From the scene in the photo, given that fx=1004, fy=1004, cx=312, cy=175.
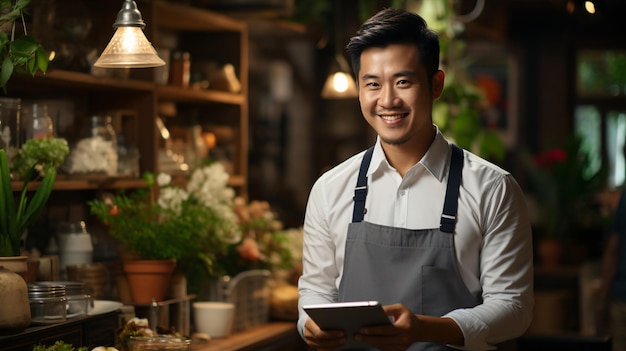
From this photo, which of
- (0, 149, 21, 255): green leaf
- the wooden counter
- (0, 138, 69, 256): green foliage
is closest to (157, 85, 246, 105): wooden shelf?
(0, 138, 69, 256): green foliage

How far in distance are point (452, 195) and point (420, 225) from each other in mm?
123

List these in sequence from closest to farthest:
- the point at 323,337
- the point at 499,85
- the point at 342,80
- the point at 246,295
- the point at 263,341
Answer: the point at 323,337 → the point at 263,341 → the point at 246,295 → the point at 342,80 → the point at 499,85

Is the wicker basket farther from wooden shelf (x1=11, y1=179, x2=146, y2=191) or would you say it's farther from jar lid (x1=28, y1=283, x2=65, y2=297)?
jar lid (x1=28, y1=283, x2=65, y2=297)

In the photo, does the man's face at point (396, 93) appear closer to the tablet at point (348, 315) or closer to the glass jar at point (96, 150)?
the tablet at point (348, 315)

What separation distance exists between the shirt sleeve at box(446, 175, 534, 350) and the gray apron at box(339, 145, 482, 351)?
76mm

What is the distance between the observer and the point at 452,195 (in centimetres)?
276

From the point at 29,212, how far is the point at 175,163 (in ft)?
4.72

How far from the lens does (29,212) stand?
3096mm

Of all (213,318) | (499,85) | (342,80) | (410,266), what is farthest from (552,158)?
(410,266)

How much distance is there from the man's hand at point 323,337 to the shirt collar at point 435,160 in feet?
1.72

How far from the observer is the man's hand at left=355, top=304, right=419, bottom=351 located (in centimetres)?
243

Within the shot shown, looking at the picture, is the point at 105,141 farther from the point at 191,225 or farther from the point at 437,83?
the point at 437,83

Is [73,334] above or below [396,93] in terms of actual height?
below

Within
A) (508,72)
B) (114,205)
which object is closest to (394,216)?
(114,205)
